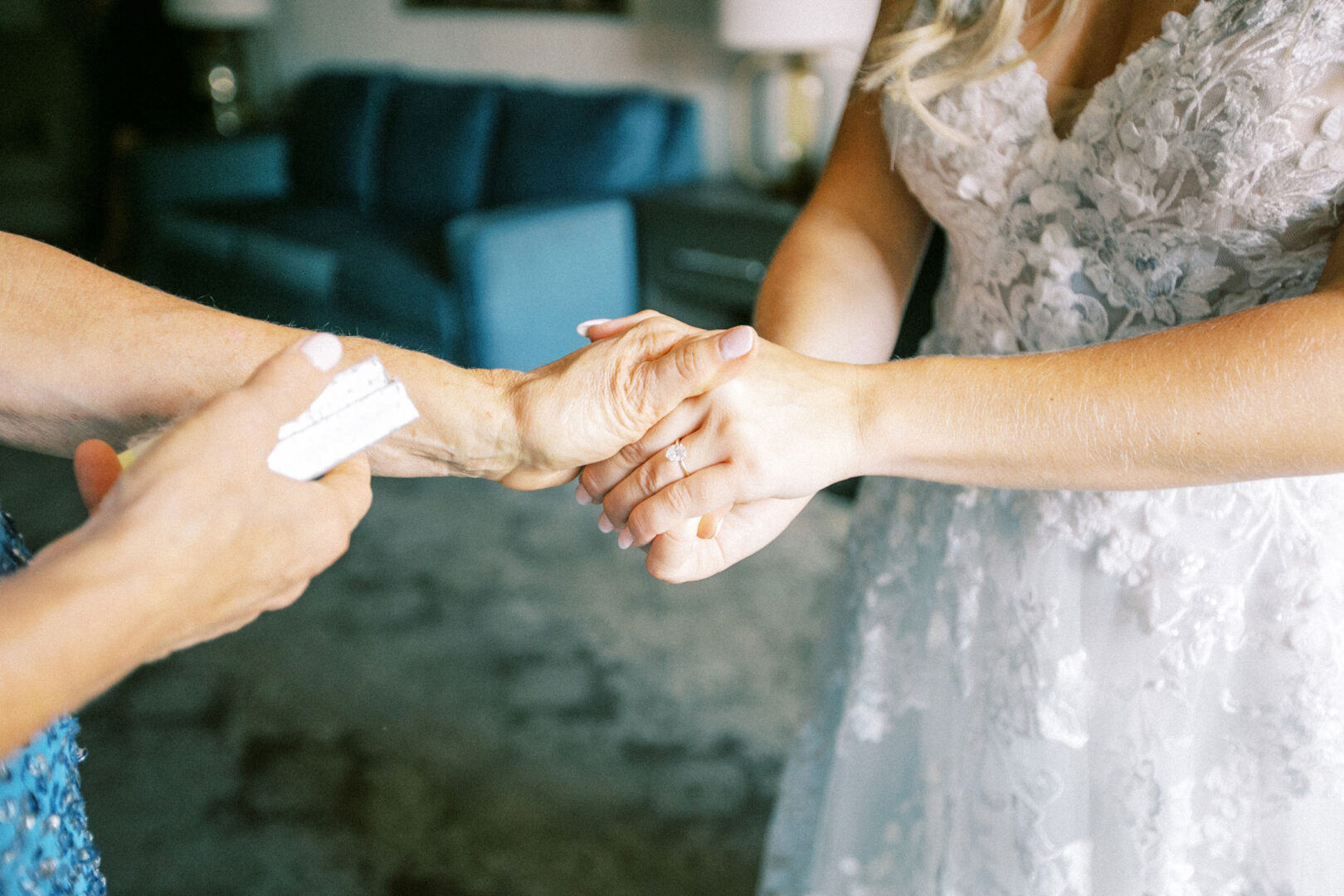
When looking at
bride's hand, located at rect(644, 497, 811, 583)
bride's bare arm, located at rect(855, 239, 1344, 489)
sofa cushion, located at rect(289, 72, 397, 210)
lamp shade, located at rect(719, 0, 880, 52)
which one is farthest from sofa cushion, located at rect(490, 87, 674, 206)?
bride's bare arm, located at rect(855, 239, 1344, 489)

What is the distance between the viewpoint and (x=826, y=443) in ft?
2.76

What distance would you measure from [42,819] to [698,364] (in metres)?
0.61

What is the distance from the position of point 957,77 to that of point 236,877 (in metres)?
1.67

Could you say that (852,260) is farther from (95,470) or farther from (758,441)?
(95,470)

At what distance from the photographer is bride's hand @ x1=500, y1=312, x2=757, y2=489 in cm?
92

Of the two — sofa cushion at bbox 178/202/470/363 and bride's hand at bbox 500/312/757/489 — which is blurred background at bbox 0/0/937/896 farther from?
bride's hand at bbox 500/312/757/489

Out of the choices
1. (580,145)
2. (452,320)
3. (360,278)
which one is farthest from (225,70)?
(452,320)

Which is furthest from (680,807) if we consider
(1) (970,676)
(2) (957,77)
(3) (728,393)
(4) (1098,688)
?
(2) (957,77)

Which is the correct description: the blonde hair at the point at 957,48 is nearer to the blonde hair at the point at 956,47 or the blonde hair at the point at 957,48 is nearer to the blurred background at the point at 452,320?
the blonde hair at the point at 956,47

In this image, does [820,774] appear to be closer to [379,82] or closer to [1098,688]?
[1098,688]

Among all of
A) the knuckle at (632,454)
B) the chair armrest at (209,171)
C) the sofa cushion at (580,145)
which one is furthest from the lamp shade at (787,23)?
the chair armrest at (209,171)

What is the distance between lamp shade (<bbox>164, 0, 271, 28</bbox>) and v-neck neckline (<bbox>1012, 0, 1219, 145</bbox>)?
4.73m

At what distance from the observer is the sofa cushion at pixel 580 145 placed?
3314 millimetres

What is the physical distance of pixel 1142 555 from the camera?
87 cm
